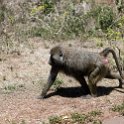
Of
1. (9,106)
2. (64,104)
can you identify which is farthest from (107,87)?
(9,106)

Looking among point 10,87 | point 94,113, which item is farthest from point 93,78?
point 10,87

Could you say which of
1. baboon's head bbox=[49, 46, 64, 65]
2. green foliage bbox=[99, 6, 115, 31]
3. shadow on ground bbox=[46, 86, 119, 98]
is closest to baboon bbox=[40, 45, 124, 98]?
baboon's head bbox=[49, 46, 64, 65]

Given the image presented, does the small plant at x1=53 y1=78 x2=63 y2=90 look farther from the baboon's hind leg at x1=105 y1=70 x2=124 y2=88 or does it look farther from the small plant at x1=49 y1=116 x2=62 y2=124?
the small plant at x1=49 y1=116 x2=62 y2=124

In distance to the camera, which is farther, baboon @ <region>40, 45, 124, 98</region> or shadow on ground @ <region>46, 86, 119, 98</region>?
shadow on ground @ <region>46, 86, 119, 98</region>

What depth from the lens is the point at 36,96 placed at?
27.6 feet

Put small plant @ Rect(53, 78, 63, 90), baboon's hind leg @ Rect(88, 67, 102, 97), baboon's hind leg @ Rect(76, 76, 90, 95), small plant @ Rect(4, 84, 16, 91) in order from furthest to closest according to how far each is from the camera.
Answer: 1. small plant @ Rect(53, 78, 63, 90)
2. small plant @ Rect(4, 84, 16, 91)
3. baboon's hind leg @ Rect(76, 76, 90, 95)
4. baboon's hind leg @ Rect(88, 67, 102, 97)

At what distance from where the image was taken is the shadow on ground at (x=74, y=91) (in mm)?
8480

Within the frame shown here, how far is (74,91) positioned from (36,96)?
0.78 m

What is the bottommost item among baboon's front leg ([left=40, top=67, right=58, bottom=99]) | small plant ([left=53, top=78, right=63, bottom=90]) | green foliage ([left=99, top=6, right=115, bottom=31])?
small plant ([left=53, top=78, right=63, bottom=90])

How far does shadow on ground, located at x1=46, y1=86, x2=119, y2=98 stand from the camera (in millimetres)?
8480

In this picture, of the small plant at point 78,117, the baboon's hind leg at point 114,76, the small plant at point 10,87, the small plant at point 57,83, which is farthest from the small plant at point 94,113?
the small plant at point 10,87

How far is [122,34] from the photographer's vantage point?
9.95 metres

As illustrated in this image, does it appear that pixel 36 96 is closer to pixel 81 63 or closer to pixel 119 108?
pixel 81 63

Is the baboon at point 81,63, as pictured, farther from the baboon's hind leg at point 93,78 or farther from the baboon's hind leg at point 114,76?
the baboon's hind leg at point 114,76
